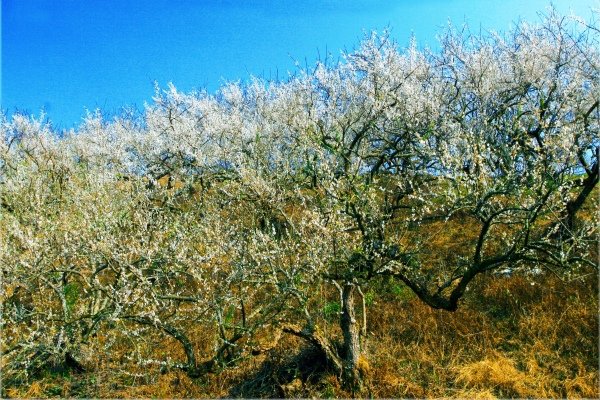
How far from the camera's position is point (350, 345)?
8070 mm

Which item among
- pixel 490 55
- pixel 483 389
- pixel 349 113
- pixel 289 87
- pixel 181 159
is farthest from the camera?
pixel 289 87

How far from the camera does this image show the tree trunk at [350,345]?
796 cm

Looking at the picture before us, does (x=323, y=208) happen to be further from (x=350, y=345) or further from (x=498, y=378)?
(x=498, y=378)

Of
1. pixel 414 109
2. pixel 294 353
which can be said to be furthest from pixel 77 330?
pixel 414 109

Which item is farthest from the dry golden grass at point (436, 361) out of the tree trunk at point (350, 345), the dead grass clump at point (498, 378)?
the tree trunk at point (350, 345)

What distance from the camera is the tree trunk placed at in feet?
26.1

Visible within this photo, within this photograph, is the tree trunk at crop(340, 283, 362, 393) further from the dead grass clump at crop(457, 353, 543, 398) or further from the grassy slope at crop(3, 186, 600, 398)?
the dead grass clump at crop(457, 353, 543, 398)

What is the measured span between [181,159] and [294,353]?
951 centimetres

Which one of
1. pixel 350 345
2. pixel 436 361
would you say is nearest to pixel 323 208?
pixel 350 345

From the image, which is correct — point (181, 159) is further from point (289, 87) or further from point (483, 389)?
point (483, 389)

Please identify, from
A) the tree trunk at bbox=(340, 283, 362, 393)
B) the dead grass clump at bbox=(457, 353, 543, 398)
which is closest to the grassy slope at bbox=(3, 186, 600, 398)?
the dead grass clump at bbox=(457, 353, 543, 398)

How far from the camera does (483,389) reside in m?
7.93

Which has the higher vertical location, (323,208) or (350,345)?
(323,208)

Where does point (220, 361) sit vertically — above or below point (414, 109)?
below
